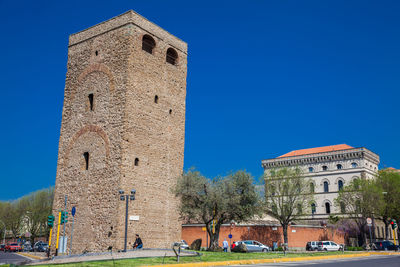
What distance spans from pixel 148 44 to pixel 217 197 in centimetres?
1285

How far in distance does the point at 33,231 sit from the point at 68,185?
35133 millimetres

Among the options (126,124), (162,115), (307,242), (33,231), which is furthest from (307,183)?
(33,231)

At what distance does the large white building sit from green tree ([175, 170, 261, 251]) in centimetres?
3655

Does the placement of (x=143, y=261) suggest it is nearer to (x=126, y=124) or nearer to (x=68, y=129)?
(x=126, y=124)

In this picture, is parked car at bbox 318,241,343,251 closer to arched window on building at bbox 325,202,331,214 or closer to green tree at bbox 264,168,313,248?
green tree at bbox 264,168,313,248

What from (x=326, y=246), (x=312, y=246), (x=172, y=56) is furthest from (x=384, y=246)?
(x=172, y=56)

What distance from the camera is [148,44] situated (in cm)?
3052

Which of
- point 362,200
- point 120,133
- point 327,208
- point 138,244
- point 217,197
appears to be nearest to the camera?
point 138,244

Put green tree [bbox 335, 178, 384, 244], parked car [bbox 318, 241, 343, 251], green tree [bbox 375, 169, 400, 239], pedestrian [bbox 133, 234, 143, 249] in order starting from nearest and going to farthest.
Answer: pedestrian [bbox 133, 234, 143, 249] < parked car [bbox 318, 241, 343, 251] < green tree [bbox 335, 178, 384, 244] < green tree [bbox 375, 169, 400, 239]

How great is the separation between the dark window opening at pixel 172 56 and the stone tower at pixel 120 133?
335mm

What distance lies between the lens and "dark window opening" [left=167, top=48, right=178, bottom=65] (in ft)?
104

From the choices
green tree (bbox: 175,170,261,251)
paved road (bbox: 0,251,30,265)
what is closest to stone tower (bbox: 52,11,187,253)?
green tree (bbox: 175,170,261,251)

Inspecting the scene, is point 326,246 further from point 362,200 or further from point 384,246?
point 362,200

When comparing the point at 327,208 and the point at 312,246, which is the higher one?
the point at 327,208
